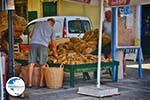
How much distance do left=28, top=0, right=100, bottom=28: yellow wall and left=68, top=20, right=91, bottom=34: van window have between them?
3.42 m

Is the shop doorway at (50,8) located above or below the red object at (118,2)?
above

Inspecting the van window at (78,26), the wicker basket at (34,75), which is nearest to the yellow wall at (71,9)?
the van window at (78,26)

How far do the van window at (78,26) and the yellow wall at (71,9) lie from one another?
3416mm

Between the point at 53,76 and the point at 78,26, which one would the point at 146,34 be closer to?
the point at 78,26

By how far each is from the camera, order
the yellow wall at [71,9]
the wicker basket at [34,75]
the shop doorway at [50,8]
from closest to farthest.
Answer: the wicker basket at [34,75]
the yellow wall at [71,9]
the shop doorway at [50,8]

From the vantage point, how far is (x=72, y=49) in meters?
12.1

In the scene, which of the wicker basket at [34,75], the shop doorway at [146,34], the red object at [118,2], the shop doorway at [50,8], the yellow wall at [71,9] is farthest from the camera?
the shop doorway at [50,8]

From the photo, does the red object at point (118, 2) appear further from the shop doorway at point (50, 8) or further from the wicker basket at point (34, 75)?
the shop doorway at point (50, 8)

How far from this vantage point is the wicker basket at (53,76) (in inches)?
414

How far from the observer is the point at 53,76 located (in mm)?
10523

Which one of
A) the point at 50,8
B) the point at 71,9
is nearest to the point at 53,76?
the point at 71,9

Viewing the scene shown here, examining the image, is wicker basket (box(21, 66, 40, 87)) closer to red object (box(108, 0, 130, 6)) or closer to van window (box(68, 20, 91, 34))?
red object (box(108, 0, 130, 6))

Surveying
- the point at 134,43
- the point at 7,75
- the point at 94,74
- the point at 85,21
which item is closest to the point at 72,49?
the point at 94,74

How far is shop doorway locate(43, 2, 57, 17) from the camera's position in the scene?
70.0ft
